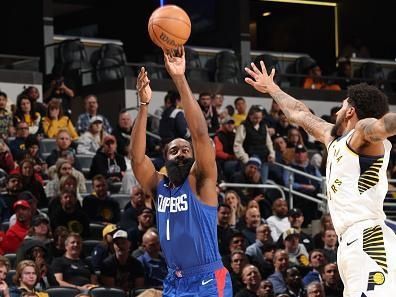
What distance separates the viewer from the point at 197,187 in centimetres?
768

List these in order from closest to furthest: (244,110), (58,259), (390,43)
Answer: (58,259) < (244,110) < (390,43)

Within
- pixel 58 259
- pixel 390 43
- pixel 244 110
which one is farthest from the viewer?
pixel 390 43

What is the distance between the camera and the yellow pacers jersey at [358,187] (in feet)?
23.5

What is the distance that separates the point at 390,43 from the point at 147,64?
839 cm

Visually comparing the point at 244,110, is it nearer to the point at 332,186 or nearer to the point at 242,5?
the point at 242,5

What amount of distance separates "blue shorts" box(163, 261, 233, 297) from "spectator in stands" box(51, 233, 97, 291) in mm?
4726

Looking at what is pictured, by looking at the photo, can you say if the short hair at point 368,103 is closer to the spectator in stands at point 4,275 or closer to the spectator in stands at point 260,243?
the spectator in stands at point 4,275

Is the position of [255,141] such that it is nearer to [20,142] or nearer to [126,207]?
[126,207]

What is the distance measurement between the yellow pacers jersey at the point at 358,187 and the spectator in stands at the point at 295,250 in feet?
22.8

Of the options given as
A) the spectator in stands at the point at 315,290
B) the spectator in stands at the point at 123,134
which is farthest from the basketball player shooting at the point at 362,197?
the spectator in stands at the point at 123,134

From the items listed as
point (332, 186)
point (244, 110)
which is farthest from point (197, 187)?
point (244, 110)

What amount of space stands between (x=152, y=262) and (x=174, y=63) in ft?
18.8

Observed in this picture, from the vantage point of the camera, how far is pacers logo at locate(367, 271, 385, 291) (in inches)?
276

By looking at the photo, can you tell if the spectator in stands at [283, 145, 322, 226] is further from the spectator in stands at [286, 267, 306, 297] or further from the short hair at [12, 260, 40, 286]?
the short hair at [12, 260, 40, 286]
